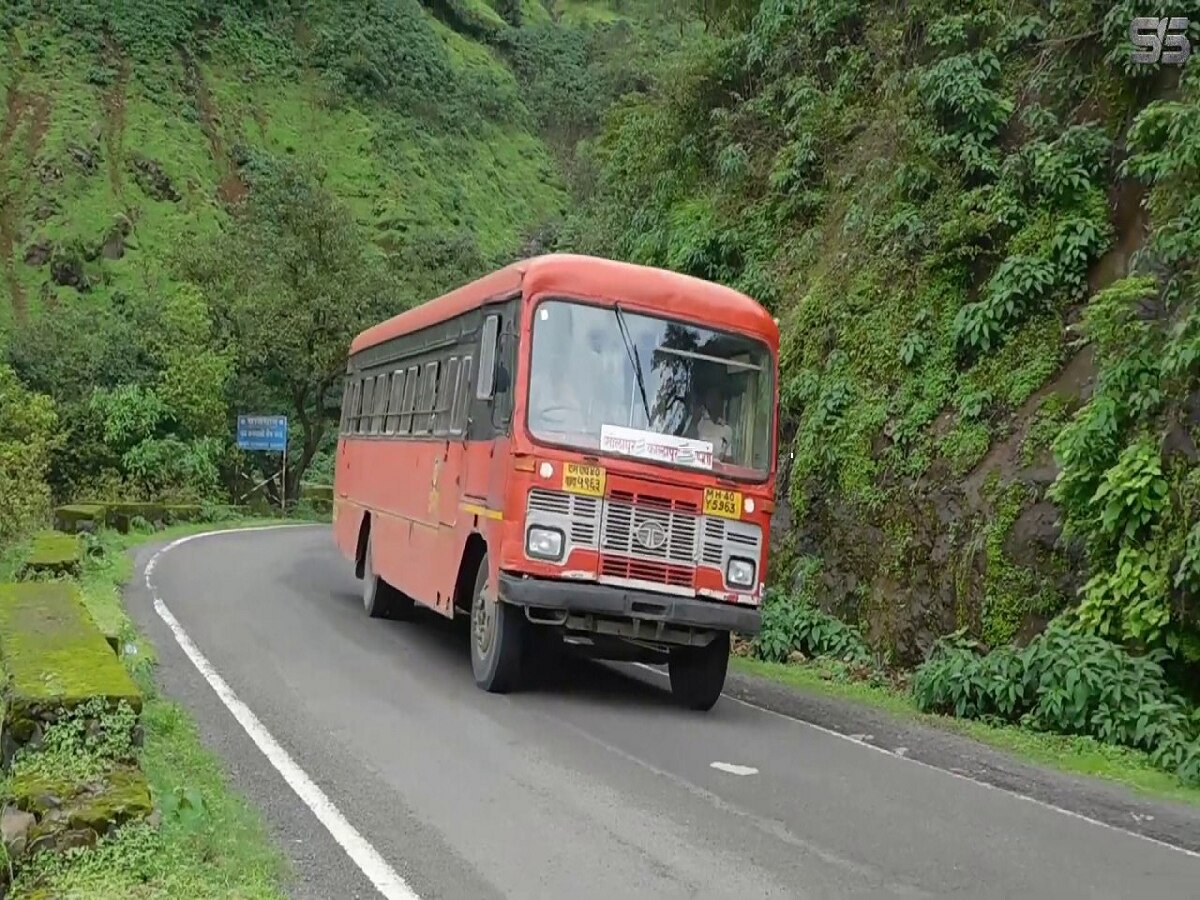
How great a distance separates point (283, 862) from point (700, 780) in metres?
2.82

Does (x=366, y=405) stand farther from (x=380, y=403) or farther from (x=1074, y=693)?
(x=1074, y=693)

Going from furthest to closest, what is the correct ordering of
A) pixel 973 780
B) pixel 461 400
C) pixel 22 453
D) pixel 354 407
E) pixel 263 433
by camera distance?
1. pixel 263 433
2. pixel 22 453
3. pixel 354 407
4. pixel 461 400
5. pixel 973 780

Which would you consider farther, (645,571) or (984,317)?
(984,317)

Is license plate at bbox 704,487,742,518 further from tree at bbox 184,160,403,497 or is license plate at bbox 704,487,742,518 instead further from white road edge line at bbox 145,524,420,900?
tree at bbox 184,160,403,497

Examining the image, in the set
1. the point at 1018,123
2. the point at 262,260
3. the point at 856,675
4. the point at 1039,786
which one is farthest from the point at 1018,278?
the point at 262,260

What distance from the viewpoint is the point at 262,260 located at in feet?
126

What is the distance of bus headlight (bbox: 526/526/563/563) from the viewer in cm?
947

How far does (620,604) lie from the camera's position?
9438 millimetres

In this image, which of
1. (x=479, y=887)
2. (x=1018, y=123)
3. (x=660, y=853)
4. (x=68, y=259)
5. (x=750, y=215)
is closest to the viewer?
(x=479, y=887)

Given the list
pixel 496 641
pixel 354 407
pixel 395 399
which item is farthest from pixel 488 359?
pixel 354 407

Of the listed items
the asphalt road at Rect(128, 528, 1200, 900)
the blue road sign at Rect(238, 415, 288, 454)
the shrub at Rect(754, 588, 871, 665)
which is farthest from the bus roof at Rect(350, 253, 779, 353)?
the blue road sign at Rect(238, 415, 288, 454)

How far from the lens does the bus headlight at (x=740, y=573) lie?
988 cm

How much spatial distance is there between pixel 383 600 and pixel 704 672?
5847mm

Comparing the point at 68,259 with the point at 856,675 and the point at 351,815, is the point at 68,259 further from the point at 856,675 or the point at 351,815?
the point at 351,815
